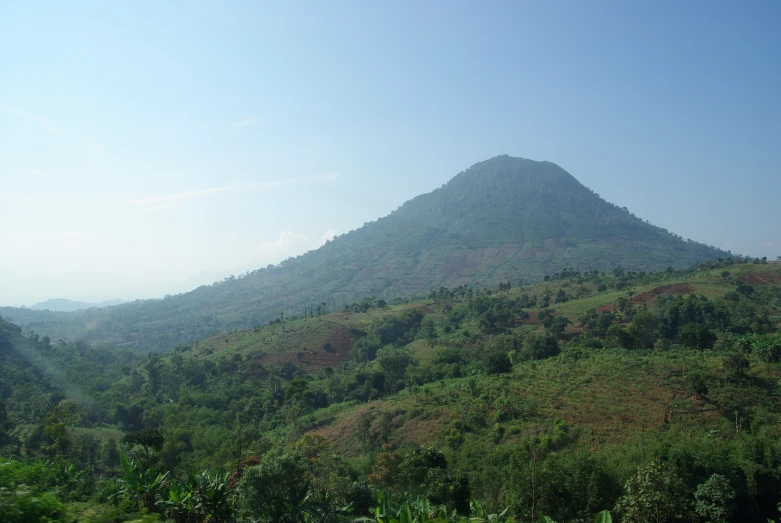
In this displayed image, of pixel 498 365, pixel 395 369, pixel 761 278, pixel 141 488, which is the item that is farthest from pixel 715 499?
pixel 761 278

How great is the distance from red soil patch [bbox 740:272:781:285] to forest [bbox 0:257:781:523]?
0.90 feet

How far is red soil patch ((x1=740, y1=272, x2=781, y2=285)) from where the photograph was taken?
50469mm

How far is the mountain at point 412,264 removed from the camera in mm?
118562

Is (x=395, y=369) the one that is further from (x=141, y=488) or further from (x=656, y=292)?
(x=656, y=292)

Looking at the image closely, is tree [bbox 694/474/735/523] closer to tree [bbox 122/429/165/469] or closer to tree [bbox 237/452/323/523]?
tree [bbox 237/452/323/523]

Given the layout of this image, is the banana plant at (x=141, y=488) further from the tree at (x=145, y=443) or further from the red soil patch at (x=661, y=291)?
the red soil patch at (x=661, y=291)

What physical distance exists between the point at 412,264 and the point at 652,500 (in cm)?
14067

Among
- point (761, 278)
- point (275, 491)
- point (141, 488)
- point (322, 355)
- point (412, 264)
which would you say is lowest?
point (322, 355)

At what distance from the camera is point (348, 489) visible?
597 inches

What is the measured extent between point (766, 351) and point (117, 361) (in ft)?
231

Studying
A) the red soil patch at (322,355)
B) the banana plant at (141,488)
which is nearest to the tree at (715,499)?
the banana plant at (141,488)

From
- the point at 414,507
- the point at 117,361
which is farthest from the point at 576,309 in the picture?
the point at 117,361

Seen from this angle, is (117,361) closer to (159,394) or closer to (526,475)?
(159,394)

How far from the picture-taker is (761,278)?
5147cm
